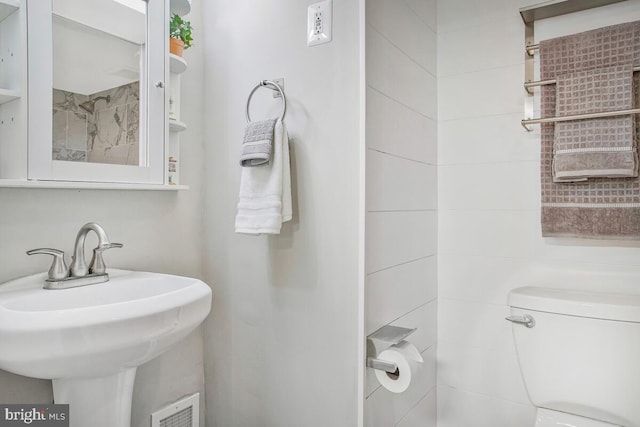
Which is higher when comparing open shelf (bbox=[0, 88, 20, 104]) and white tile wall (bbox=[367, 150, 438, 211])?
open shelf (bbox=[0, 88, 20, 104])

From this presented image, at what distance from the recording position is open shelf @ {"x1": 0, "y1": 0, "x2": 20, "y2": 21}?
40.8 inches

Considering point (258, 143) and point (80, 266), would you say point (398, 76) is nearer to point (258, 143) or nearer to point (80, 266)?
point (258, 143)

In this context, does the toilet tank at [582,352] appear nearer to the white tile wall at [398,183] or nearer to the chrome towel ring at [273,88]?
the white tile wall at [398,183]

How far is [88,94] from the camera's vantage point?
48.1 inches

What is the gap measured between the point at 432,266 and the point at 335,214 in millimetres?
673

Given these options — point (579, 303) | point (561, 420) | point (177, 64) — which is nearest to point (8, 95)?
point (177, 64)

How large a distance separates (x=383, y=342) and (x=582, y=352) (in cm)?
64

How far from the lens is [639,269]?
140 centimetres

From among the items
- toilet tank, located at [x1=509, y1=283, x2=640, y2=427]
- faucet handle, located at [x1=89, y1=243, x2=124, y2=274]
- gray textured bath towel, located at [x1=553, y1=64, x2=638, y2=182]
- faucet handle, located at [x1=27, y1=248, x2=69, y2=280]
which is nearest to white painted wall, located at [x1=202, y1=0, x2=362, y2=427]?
faucet handle, located at [x1=89, y1=243, x2=124, y2=274]

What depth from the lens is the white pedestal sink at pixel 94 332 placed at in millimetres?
825

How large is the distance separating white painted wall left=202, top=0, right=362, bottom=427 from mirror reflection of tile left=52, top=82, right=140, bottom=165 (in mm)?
312

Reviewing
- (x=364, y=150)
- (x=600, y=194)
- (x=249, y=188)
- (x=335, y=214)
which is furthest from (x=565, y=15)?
(x=249, y=188)

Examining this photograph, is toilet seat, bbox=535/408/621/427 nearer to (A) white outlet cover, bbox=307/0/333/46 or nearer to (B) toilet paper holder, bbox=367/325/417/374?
(B) toilet paper holder, bbox=367/325/417/374

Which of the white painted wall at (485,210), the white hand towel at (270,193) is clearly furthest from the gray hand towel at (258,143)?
the white painted wall at (485,210)
